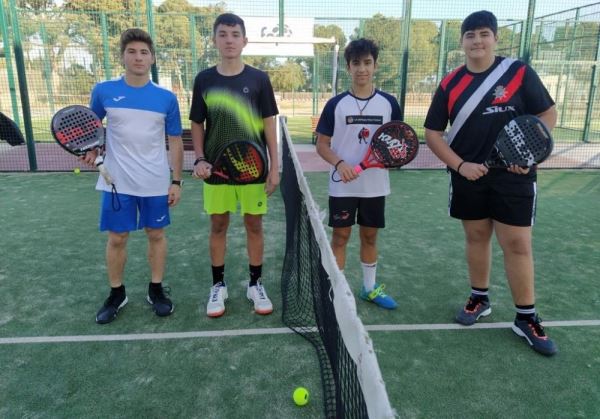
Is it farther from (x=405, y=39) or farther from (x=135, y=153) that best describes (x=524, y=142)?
(x=405, y=39)

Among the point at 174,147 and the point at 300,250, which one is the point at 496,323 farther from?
the point at 174,147

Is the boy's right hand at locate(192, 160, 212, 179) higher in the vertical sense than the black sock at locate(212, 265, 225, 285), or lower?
higher

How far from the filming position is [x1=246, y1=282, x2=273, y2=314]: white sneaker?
3439mm

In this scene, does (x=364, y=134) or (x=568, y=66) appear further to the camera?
(x=568, y=66)

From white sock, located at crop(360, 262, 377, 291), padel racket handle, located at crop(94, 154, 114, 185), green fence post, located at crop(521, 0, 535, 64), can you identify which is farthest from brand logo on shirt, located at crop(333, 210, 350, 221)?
green fence post, located at crop(521, 0, 535, 64)

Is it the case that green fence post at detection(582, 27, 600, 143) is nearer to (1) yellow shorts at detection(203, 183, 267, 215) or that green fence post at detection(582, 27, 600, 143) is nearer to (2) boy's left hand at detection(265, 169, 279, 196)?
(2) boy's left hand at detection(265, 169, 279, 196)

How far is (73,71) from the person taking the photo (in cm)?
1330

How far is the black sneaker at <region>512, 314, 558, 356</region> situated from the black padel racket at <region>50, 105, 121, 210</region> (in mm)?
2860

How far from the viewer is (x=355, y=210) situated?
3.44m

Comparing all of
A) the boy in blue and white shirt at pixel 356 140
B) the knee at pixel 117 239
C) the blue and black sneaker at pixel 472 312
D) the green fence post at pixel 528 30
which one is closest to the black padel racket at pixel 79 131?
the knee at pixel 117 239

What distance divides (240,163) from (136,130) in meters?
0.71

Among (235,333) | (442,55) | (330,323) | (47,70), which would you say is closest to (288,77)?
(442,55)

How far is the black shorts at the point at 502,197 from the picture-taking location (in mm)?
2922

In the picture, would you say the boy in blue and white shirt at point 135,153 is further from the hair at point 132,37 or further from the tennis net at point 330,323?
the tennis net at point 330,323
